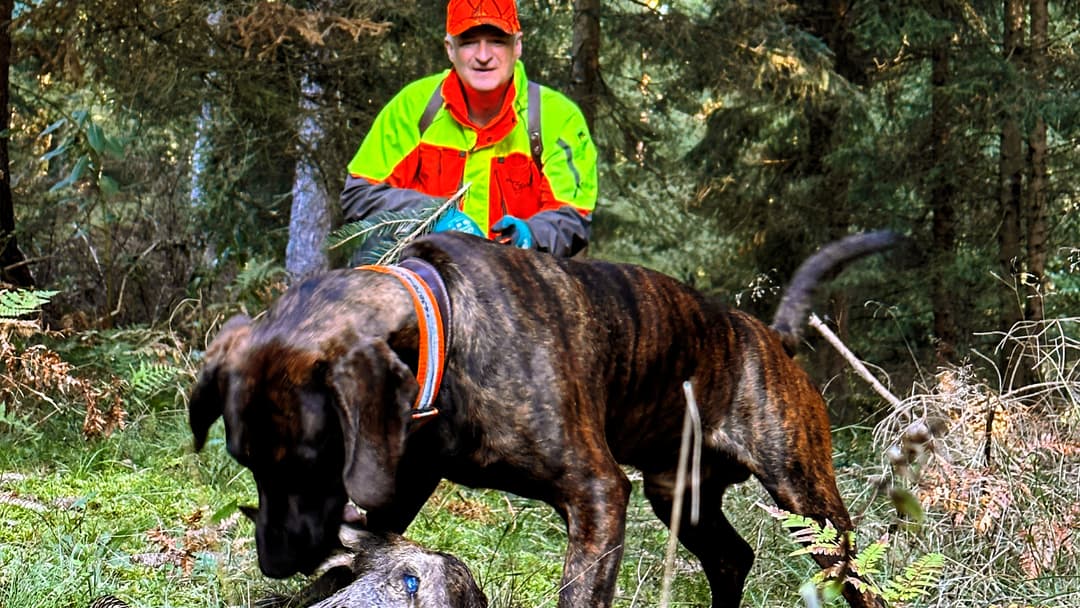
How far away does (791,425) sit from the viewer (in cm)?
396

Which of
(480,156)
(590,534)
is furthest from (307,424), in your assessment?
(480,156)

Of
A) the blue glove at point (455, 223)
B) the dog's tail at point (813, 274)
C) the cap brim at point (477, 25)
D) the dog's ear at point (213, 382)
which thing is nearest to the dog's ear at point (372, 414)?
the dog's ear at point (213, 382)

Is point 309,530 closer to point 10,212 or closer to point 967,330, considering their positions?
point 10,212

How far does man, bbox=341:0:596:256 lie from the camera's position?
4.89m

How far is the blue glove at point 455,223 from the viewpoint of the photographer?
165 inches

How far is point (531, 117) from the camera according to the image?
16.2 ft

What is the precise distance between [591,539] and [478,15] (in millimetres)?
2583

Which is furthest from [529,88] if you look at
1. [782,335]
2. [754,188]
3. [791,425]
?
[754,188]

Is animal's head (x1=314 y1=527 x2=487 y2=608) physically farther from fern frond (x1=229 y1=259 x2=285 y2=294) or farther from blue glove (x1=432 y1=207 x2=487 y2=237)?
fern frond (x1=229 y1=259 x2=285 y2=294)

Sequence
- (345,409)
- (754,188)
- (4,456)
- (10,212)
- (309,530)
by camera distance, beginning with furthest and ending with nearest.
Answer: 1. (754,188)
2. (10,212)
3. (4,456)
4. (309,530)
5. (345,409)

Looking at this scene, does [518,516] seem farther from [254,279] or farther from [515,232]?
[254,279]

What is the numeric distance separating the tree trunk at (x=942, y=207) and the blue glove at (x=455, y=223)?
686cm

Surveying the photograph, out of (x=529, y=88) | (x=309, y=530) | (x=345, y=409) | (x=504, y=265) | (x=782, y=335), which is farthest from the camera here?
(x=529, y=88)

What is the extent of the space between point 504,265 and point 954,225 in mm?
8251
